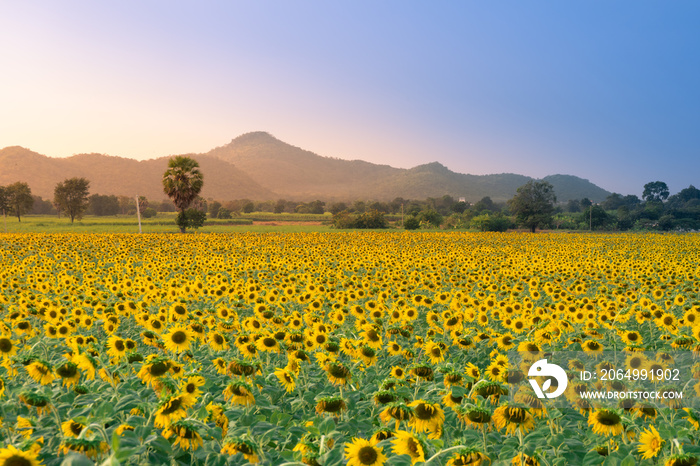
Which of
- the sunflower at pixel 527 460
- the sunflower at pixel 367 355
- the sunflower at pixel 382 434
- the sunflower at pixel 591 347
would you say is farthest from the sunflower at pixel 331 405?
the sunflower at pixel 591 347

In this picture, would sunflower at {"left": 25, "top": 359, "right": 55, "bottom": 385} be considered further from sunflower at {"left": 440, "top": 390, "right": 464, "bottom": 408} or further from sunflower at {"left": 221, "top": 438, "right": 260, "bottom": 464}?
sunflower at {"left": 440, "top": 390, "right": 464, "bottom": 408}

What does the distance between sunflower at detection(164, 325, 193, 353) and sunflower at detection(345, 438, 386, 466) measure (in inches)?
125

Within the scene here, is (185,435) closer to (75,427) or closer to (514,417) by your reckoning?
(75,427)

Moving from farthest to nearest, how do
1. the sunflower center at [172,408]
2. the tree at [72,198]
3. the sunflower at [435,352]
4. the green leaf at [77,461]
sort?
1. the tree at [72,198]
2. the sunflower at [435,352]
3. the sunflower center at [172,408]
4. the green leaf at [77,461]

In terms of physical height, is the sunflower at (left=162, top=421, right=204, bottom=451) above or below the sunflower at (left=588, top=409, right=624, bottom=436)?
above

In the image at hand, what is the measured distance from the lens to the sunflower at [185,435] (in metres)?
2.52

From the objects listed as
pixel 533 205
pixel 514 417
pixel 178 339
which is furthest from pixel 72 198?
pixel 514 417

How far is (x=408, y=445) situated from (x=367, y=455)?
0.25 meters

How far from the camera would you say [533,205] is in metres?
76.2

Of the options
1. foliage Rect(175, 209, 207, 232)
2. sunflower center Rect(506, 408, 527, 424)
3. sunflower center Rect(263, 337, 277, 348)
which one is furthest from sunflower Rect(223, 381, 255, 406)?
foliage Rect(175, 209, 207, 232)

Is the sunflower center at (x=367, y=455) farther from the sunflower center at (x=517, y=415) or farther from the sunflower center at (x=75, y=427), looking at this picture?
the sunflower center at (x=75, y=427)

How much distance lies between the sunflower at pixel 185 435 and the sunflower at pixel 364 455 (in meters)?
0.90

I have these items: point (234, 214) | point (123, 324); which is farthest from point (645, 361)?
point (234, 214)

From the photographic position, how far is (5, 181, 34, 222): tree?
9439cm
